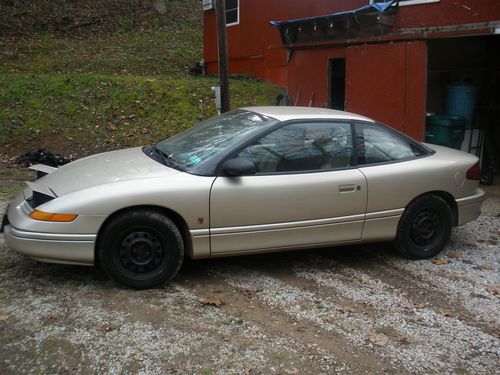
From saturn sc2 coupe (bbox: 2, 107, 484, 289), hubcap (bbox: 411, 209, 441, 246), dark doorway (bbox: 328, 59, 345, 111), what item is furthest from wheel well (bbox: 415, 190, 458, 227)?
dark doorway (bbox: 328, 59, 345, 111)

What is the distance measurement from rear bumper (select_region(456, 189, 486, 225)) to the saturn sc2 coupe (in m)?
0.01

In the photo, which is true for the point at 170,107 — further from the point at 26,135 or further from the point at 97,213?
the point at 97,213

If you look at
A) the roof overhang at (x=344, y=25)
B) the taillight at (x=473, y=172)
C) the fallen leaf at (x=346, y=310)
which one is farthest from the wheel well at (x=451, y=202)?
the roof overhang at (x=344, y=25)

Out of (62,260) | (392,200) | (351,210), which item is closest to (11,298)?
(62,260)

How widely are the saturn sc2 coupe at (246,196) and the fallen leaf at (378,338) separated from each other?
1187mm

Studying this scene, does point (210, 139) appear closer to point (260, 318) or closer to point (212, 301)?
point (212, 301)

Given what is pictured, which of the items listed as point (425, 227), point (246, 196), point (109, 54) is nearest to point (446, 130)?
point (425, 227)

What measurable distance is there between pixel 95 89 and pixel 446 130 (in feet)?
28.4

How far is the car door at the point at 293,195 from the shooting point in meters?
Result: 4.48

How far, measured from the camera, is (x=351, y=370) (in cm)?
339

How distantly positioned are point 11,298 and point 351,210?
2.98 m

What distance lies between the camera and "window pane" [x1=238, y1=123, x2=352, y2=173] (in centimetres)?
470

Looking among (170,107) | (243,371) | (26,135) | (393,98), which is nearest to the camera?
(243,371)

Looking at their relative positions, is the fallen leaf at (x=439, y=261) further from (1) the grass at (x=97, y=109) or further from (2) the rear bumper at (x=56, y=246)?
(1) the grass at (x=97, y=109)
